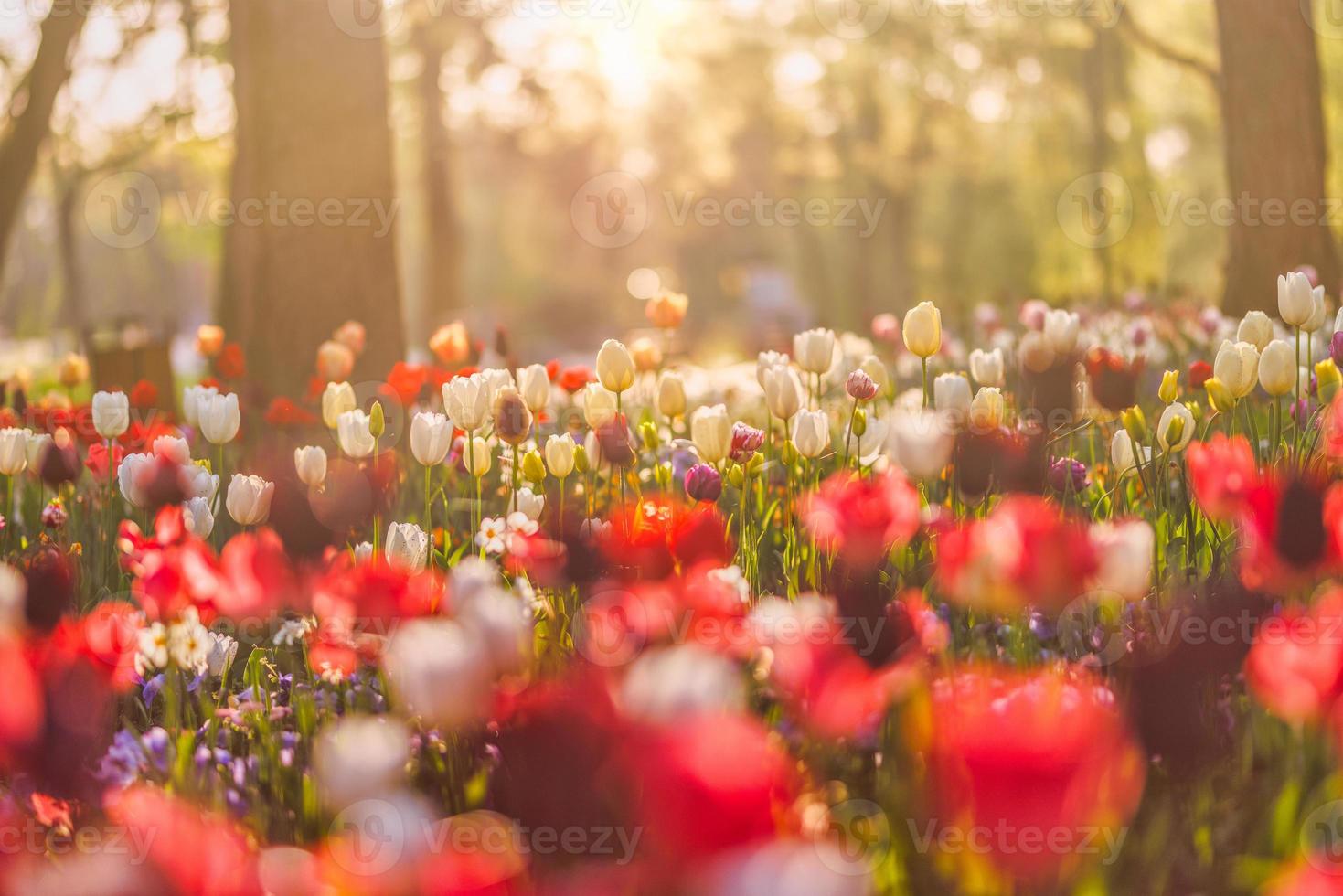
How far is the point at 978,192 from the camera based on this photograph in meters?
26.7

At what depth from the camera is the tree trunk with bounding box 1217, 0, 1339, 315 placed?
7.77m

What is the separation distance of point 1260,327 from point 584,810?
248 cm

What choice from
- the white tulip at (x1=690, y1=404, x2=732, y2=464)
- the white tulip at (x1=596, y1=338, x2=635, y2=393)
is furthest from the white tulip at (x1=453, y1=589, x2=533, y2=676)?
the white tulip at (x1=596, y1=338, x2=635, y2=393)

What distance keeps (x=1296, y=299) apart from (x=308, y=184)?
5.54 meters

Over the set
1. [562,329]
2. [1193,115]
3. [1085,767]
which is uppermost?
[1193,115]

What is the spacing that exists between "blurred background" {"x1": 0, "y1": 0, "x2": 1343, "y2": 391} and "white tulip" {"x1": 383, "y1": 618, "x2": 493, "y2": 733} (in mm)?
5907

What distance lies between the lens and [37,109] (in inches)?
379

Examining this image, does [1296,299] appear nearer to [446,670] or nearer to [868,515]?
[868,515]

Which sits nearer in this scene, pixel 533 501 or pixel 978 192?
pixel 533 501

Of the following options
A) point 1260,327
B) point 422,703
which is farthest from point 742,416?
point 422,703

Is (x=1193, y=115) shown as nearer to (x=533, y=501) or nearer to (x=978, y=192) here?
(x=978, y=192)

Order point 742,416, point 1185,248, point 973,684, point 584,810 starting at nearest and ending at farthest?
point 584,810
point 973,684
point 742,416
point 1185,248

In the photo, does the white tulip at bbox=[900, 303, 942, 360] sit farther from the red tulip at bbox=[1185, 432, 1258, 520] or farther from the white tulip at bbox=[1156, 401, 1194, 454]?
the red tulip at bbox=[1185, 432, 1258, 520]

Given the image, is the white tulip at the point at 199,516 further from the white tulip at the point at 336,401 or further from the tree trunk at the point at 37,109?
the tree trunk at the point at 37,109
